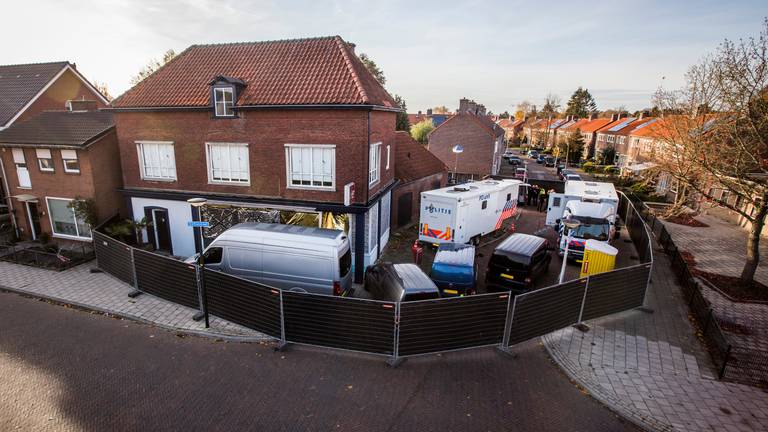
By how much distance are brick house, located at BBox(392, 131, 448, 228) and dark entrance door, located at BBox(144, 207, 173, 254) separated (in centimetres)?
1094

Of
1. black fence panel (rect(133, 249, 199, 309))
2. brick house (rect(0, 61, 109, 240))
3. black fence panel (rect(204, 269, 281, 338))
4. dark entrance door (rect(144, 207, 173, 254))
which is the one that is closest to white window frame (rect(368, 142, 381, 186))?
black fence panel (rect(204, 269, 281, 338))

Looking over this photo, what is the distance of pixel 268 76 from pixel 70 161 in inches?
385

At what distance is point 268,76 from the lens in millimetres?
15258

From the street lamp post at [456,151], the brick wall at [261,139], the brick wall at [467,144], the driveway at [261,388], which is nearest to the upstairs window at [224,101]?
the brick wall at [261,139]

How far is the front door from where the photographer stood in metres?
18.3

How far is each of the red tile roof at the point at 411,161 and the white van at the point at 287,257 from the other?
401 inches

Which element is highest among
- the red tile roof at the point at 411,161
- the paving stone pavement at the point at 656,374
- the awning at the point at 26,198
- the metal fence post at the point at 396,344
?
the red tile roof at the point at 411,161

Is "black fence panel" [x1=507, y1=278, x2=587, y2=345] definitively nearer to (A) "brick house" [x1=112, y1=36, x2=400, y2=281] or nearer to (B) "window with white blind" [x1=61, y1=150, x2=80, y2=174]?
(A) "brick house" [x1=112, y1=36, x2=400, y2=281]

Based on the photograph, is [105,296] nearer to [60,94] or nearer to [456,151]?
[60,94]

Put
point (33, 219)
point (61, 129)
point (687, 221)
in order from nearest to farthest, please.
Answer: point (61, 129) → point (33, 219) → point (687, 221)

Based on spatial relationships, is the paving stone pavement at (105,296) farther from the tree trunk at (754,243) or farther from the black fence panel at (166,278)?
the tree trunk at (754,243)

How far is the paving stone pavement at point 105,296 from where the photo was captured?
35.5 feet

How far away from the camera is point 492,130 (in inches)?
1555

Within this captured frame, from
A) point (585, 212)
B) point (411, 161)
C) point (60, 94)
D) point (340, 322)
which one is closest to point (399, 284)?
point (340, 322)
